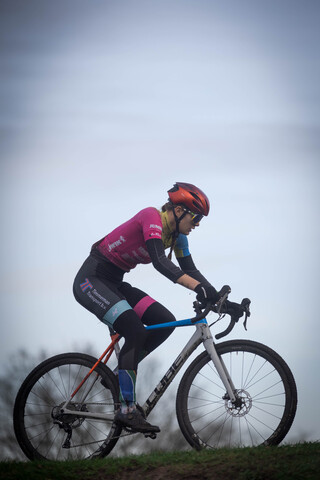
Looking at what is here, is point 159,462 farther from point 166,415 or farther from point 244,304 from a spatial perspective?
point 166,415

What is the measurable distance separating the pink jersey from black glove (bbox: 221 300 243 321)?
0.96 metres

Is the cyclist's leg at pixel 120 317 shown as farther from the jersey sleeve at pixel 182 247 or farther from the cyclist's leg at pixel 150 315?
the jersey sleeve at pixel 182 247

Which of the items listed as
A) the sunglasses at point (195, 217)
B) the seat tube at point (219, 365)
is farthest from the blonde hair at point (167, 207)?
the seat tube at point (219, 365)

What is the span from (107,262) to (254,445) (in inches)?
91.3

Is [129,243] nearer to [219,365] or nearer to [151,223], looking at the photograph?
[151,223]

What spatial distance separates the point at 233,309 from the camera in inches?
231

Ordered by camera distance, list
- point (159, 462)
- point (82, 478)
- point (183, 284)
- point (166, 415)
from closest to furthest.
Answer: point (82, 478)
point (159, 462)
point (183, 284)
point (166, 415)

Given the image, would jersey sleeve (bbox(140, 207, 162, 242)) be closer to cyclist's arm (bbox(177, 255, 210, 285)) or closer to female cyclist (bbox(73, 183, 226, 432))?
female cyclist (bbox(73, 183, 226, 432))

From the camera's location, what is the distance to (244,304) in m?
5.86

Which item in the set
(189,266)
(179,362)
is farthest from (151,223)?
(179,362)

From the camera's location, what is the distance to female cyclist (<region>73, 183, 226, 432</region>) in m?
5.70

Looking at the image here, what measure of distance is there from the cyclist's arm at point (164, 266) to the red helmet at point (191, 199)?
0.60m

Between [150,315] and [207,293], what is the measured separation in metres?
0.79

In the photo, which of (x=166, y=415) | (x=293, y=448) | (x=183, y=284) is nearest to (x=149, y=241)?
(x=183, y=284)
